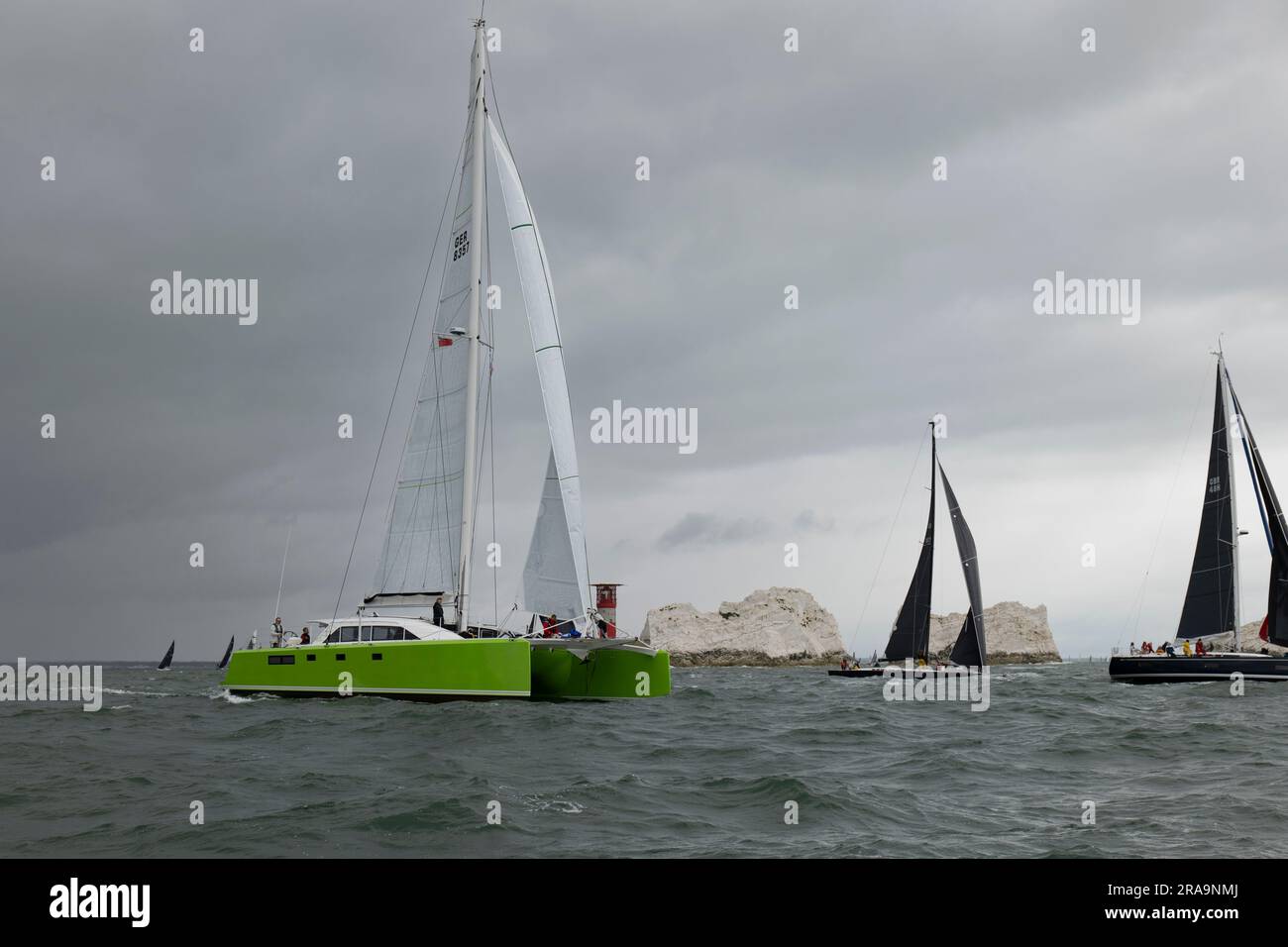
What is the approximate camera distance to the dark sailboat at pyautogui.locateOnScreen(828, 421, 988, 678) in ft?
189

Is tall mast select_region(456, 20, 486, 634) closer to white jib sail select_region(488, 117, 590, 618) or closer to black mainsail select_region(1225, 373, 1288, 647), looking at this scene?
white jib sail select_region(488, 117, 590, 618)

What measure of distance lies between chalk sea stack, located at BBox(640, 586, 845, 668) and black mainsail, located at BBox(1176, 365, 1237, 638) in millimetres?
87133

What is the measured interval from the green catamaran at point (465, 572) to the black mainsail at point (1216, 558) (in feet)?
104

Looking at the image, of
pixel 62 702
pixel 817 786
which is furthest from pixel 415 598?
pixel 817 786

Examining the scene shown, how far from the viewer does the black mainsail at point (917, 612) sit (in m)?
62.2

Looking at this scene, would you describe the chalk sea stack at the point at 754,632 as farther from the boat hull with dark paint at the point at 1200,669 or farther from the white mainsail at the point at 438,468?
the white mainsail at the point at 438,468

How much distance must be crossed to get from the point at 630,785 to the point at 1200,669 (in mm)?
39252

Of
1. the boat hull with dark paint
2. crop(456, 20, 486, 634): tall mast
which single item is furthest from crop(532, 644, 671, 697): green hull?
the boat hull with dark paint
